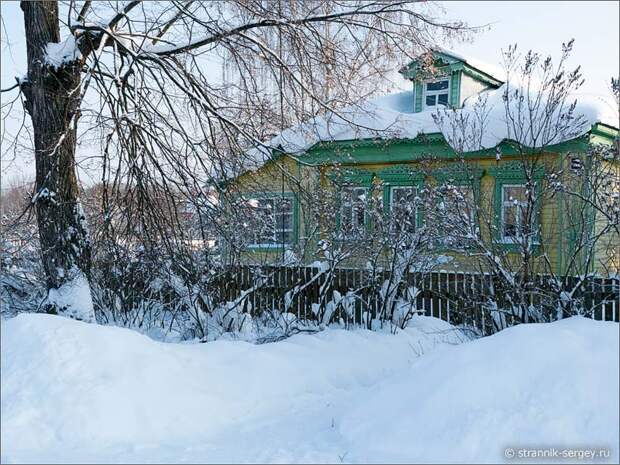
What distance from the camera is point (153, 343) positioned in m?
5.84

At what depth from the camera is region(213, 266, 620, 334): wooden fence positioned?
7586 millimetres

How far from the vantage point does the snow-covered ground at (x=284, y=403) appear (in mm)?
4094

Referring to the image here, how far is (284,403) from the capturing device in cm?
563

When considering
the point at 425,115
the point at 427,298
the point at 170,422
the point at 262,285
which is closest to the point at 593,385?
the point at 170,422

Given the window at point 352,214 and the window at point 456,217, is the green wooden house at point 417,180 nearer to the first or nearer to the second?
the window at point 352,214

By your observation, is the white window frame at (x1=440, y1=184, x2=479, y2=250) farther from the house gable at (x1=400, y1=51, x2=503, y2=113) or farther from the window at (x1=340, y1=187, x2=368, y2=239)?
the house gable at (x1=400, y1=51, x2=503, y2=113)

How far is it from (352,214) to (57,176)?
444cm

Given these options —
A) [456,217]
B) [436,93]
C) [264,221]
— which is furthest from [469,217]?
[436,93]

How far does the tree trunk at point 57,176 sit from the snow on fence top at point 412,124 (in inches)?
106

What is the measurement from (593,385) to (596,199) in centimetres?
465

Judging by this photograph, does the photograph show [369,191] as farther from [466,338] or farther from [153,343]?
[153,343]

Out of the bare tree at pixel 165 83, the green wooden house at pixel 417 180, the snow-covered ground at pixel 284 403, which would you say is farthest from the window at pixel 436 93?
the snow-covered ground at pixel 284 403

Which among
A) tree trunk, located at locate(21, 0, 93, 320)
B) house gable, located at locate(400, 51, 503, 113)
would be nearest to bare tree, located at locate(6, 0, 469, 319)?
tree trunk, located at locate(21, 0, 93, 320)

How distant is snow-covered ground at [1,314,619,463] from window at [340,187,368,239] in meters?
3.68
